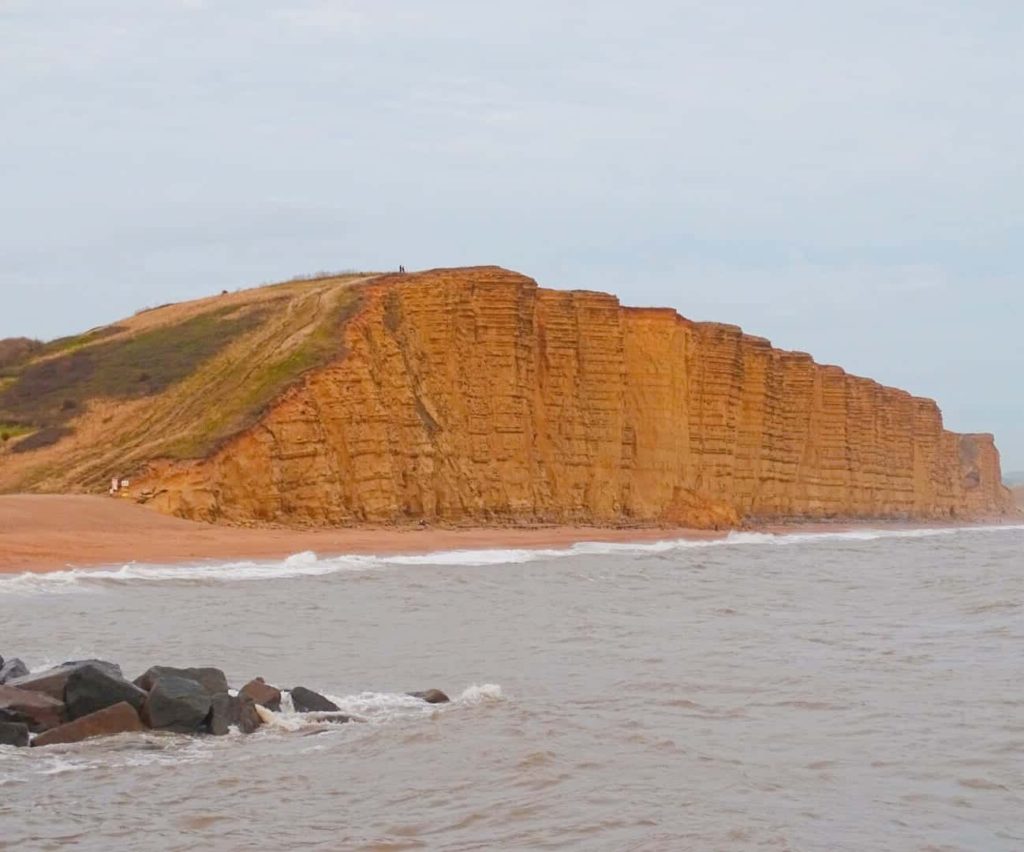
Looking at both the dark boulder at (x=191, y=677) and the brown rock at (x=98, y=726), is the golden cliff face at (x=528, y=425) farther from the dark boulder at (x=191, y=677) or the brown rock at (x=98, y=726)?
the brown rock at (x=98, y=726)

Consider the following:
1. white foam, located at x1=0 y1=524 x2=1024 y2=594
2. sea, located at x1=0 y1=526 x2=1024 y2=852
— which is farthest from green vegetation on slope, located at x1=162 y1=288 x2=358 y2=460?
sea, located at x1=0 y1=526 x2=1024 y2=852

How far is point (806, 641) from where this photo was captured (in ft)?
61.1

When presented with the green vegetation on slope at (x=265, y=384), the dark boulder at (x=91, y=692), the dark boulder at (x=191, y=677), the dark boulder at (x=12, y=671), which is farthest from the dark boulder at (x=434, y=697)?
the green vegetation on slope at (x=265, y=384)

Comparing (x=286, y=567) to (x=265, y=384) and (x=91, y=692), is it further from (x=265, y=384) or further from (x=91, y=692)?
(x=91, y=692)

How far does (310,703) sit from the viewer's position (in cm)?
1271

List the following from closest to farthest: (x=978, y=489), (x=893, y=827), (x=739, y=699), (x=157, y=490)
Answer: (x=893, y=827), (x=739, y=699), (x=157, y=490), (x=978, y=489)

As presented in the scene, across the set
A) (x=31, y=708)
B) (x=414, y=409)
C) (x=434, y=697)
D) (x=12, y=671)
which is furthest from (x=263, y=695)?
(x=414, y=409)

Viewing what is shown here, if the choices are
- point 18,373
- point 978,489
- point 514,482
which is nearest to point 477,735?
point 514,482

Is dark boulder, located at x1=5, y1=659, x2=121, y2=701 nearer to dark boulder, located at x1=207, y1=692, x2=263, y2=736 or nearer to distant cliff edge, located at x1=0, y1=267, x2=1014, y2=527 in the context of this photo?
dark boulder, located at x1=207, y1=692, x2=263, y2=736

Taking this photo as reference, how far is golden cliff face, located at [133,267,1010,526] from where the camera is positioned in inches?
1515

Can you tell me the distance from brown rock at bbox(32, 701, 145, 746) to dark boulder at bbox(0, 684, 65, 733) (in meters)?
0.22

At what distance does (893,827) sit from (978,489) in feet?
309

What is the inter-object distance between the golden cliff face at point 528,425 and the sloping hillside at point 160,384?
1268 millimetres

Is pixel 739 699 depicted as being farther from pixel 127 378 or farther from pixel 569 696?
pixel 127 378
